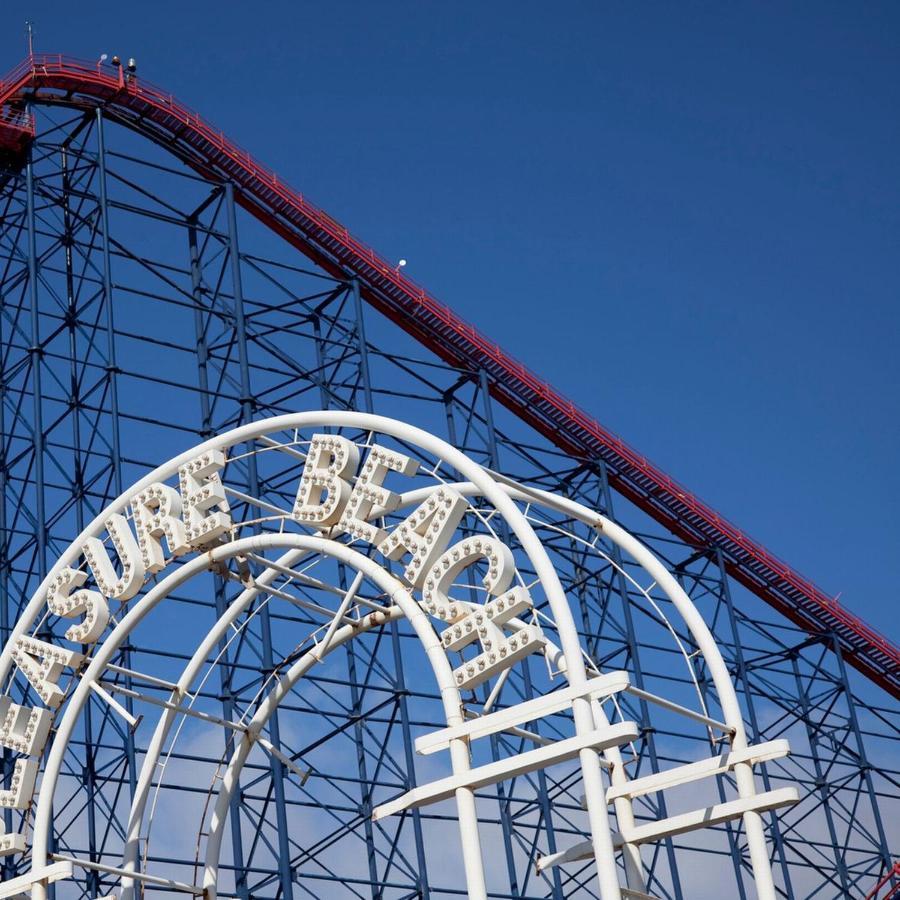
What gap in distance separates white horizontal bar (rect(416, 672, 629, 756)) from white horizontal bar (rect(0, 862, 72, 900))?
11.0ft

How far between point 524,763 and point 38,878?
4.42 metres

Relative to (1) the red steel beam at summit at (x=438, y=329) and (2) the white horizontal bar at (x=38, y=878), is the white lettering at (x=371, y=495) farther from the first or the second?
(1) the red steel beam at summit at (x=438, y=329)

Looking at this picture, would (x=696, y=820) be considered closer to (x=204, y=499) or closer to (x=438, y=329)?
(x=204, y=499)

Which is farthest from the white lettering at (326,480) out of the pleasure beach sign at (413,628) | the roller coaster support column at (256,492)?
the roller coaster support column at (256,492)

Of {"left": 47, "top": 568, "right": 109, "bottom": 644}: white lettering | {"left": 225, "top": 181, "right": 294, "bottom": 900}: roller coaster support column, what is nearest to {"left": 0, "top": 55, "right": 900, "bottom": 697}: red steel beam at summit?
{"left": 225, "top": 181, "right": 294, "bottom": 900}: roller coaster support column

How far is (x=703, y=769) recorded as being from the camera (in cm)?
1223

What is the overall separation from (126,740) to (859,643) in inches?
623

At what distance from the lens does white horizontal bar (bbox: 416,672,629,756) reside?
33.6ft

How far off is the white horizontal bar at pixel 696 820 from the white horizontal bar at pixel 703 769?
0.25 m

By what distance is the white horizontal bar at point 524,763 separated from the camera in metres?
10.1

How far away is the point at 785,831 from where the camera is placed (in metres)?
29.0

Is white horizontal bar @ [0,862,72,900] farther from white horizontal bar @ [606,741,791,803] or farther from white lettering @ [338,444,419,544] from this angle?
white horizontal bar @ [606,741,791,803]

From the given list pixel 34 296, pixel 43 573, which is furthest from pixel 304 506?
pixel 34 296

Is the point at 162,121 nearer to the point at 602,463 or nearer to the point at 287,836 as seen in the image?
the point at 602,463
